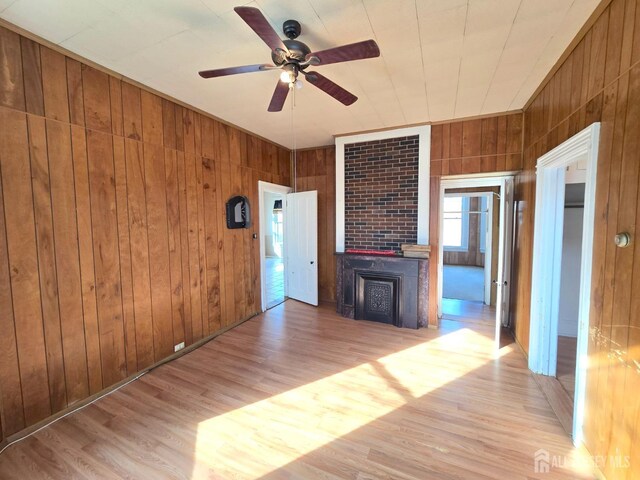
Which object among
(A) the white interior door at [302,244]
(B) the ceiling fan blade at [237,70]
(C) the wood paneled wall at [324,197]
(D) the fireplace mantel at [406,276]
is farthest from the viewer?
(C) the wood paneled wall at [324,197]

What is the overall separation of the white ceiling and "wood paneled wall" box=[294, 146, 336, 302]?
1815 mm

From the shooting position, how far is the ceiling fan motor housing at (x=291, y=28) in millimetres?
1723

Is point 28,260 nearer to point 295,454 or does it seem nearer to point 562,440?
point 295,454

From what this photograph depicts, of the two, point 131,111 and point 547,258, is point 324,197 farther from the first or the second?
point 547,258

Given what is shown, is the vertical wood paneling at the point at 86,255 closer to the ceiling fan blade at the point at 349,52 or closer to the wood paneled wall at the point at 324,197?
the ceiling fan blade at the point at 349,52

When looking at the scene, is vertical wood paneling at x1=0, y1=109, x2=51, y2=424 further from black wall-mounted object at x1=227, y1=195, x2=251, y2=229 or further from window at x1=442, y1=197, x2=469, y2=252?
window at x1=442, y1=197, x2=469, y2=252

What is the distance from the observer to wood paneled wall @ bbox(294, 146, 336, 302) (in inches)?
189

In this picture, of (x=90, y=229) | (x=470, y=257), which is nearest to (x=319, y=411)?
(x=90, y=229)

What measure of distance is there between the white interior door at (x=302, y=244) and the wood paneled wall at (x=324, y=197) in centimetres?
35

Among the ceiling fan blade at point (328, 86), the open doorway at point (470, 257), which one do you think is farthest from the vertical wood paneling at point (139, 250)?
the open doorway at point (470, 257)

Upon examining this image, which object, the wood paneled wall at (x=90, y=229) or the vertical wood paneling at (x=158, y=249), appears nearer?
the wood paneled wall at (x=90, y=229)

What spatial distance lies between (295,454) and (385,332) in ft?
7.03

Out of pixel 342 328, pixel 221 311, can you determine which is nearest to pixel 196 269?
pixel 221 311

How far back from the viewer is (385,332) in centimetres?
360
